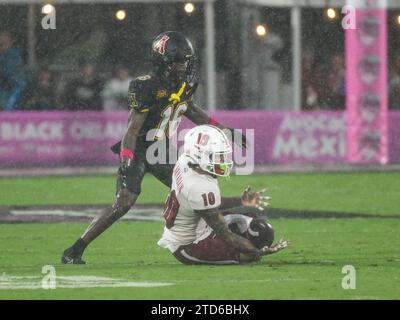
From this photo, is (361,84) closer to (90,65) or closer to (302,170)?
(302,170)

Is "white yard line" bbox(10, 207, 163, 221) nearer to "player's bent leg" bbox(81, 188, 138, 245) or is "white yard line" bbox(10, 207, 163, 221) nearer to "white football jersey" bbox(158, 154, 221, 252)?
"player's bent leg" bbox(81, 188, 138, 245)

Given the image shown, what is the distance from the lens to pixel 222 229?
34.2 ft

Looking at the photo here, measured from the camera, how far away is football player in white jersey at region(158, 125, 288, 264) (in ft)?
34.2

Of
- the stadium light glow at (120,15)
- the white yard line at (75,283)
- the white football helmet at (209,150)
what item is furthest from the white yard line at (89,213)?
the stadium light glow at (120,15)

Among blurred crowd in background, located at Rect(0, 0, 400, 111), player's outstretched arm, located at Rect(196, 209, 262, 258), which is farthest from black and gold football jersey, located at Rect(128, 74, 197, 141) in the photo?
blurred crowd in background, located at Rect(0, 0, 400, 111)

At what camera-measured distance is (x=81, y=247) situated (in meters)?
11.0

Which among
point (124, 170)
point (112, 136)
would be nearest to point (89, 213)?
point (124, 170)

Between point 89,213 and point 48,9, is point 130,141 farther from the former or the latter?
point 48,9

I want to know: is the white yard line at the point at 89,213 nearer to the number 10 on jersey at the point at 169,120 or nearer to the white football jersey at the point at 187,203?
the number 10 on jersey at the point at 169,120

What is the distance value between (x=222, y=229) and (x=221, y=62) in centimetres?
1428

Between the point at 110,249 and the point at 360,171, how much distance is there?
9.35 meters

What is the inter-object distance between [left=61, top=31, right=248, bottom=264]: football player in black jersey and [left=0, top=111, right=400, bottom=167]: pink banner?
10244 millimetres

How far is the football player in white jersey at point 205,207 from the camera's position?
10.4 m

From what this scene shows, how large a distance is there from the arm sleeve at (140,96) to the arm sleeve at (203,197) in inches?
40.4
